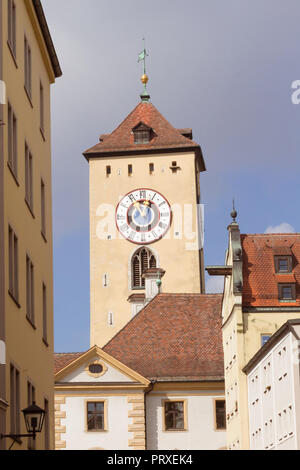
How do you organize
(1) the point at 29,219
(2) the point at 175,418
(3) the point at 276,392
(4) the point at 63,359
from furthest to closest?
(4) the point at 63,359 < (2) the point at 175,418 < (3) the point at 276,392 < (1) the point at 29,219

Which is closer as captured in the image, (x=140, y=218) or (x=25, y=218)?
(x=25, y=218)

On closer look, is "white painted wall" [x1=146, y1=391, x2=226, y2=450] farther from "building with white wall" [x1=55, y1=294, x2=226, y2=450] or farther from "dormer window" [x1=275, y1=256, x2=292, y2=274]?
"dormer window" [x1=275, y1=256, x2=292, y2=274]

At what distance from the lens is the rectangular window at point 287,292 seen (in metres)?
56.9

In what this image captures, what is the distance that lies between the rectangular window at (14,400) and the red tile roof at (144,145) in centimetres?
6328

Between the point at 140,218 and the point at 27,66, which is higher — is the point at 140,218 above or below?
above

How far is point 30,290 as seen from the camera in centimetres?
2959

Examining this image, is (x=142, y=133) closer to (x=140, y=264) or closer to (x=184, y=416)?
(x=140, y=264)

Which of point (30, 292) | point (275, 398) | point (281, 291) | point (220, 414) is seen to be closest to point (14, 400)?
point (30, 292)

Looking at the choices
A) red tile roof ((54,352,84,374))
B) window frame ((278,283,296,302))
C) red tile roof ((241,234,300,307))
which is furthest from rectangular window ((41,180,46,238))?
red tile roof ((54,352,84,374))

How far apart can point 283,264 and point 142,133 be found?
3497 cm

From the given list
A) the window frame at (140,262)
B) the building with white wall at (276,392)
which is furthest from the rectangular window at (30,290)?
the window frame at (140,262)

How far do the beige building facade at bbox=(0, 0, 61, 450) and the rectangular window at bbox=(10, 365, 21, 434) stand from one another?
0.07ft

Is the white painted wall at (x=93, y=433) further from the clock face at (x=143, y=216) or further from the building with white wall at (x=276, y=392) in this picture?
the clock face at (x=143, y=216)
